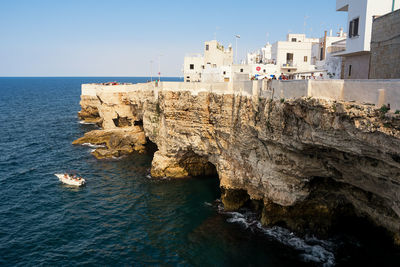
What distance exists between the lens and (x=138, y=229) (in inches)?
942

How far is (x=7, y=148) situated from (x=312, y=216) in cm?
4316

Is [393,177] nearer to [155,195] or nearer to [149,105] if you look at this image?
[155,195]

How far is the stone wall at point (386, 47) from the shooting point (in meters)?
16.9

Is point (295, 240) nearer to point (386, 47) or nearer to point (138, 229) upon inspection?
point (138, 229)

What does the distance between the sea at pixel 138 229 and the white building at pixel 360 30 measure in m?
12.4

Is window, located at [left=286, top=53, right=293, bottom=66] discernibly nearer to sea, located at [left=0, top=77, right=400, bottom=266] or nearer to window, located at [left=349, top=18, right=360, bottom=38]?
sea, located at [left=0, top=77, right=400, bottom=266]

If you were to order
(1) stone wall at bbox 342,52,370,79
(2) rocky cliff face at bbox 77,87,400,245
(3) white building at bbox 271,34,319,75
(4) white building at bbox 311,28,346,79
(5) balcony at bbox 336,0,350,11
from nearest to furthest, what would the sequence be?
(2) rocky cliff face at bbox 77,87,400,245 → (1) stone wall at bbox 342,52,370,79 → (5) balcony at bbox 336,0,350,11 → (4) white building at bbox 311,28,346,79 → (3) white building at bbox 271,34,319,75

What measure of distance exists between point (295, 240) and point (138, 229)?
11824 mm

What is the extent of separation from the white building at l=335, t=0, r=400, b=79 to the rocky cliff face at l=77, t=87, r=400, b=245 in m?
7.43

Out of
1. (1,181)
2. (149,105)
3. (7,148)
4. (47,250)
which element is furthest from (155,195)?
(7,148)

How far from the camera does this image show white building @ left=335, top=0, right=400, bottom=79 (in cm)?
2056

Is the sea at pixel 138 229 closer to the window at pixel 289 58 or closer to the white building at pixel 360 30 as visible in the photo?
the white building at pixel 360 30

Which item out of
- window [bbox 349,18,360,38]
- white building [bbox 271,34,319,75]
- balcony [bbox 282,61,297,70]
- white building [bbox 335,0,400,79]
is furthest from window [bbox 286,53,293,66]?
window [bbox 349,18,360,38]

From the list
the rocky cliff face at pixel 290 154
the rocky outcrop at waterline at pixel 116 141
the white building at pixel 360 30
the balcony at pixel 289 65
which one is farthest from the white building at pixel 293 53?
the white building at pixel 360 30
